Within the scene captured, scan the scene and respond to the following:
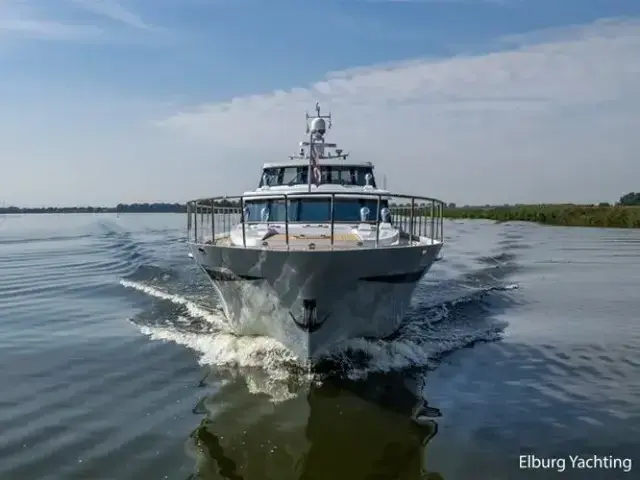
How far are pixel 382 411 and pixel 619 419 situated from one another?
9.58 feet

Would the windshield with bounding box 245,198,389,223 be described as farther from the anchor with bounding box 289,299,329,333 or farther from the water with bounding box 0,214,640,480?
the anchor with bounding box 289,299,329,333

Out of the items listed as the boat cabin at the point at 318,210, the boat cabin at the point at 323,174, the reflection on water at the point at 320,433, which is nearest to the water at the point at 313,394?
the reflection on water at the point at 320,433

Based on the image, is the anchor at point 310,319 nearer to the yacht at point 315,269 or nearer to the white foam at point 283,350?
the yacht at point 315,269

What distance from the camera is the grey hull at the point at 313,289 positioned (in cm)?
872

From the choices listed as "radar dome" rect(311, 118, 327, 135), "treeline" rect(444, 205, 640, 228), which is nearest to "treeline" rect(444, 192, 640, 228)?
"treeline" rect(444, 205, 640, 228)

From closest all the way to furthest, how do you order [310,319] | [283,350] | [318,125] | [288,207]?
[310,319] < [283,350] < [288,207] < [318,125]

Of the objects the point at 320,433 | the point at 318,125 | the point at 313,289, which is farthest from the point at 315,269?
the point at 318,125

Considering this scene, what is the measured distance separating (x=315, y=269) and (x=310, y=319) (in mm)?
803

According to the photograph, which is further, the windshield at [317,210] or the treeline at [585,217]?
the treeline at [585,217]

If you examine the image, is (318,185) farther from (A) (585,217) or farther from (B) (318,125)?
(A) (585,217)

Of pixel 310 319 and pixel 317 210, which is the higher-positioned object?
pixel 317 210

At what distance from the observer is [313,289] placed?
875 centimetres

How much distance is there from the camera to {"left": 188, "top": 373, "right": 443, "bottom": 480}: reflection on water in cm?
630

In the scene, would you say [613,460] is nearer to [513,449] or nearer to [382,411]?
[513,449]
